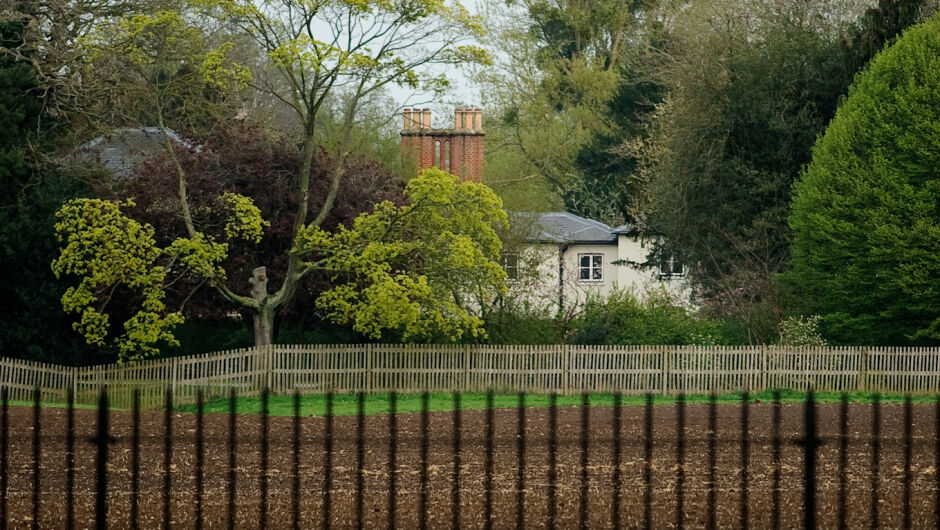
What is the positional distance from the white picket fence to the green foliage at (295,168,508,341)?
0.79 metres

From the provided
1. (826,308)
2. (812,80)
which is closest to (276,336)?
(826,308)

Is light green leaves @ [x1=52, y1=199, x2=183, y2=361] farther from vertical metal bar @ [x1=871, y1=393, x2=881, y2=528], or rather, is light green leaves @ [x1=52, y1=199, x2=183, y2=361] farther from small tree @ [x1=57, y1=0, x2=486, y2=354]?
vertical metal bar @ [x1=871, y1=393, x2=881, y2=528]

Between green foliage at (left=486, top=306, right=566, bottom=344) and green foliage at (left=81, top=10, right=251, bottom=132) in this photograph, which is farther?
green foliage at (left=486, top=306, right=566, bottom=344)

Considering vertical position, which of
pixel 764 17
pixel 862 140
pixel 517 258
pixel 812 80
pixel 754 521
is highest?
pixel 764 17

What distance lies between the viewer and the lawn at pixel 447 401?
27.3 m

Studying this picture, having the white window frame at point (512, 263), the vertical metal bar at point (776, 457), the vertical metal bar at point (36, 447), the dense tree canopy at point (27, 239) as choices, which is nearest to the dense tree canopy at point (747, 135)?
the white window frame at point (512, 263)

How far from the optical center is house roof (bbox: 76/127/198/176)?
37.3 meters

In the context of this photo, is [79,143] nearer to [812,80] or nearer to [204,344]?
[204,344]

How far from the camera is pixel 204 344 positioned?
34.0m

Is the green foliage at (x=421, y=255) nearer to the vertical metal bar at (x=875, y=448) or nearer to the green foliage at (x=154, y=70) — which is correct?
the green foliage at (x=154, y=70)

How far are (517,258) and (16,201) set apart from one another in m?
13.8

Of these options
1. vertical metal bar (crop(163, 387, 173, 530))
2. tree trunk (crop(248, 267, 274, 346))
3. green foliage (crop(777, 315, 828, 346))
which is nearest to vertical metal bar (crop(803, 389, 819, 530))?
vertical metal bar (crop(163, 387, 173, 530))

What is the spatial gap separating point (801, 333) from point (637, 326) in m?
4.15

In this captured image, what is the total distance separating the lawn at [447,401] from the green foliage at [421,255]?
1.53 meters
